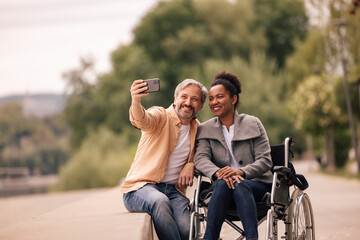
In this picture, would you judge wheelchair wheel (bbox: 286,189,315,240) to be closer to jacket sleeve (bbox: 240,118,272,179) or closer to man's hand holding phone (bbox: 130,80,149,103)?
jacket sleeve (bbox: 240,118,272,179)

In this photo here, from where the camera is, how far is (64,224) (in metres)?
5.82

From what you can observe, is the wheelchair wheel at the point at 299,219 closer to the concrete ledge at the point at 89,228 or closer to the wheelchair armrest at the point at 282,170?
the wheelchair armrest at the point at 282,170

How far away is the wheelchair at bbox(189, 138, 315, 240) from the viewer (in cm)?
541

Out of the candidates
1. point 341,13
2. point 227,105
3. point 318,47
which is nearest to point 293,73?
point 318,47

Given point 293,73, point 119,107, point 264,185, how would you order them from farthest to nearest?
point 119,107
point 293,73
point 264,185

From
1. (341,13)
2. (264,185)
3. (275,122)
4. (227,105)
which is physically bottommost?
(275,122)

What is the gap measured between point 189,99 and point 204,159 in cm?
53

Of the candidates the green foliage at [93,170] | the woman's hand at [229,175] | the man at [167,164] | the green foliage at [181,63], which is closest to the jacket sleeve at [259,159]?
the woman's hand at [229,175]

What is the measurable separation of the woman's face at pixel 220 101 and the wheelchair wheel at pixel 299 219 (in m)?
0.92

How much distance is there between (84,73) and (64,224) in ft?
165

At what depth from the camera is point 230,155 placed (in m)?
5.79

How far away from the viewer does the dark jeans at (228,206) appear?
5.21 metres

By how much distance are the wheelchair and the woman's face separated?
540 millimetres

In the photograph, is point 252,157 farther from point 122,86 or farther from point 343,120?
point 122,86
